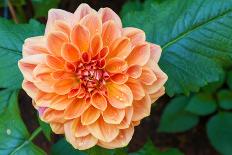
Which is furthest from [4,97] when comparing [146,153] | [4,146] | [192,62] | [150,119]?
[150,119]

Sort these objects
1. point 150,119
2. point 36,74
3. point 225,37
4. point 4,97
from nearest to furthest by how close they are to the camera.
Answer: point 36,74 < point 225,37 < point 4,97 < point 150,119

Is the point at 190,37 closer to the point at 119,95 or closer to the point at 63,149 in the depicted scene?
the point at 119,95

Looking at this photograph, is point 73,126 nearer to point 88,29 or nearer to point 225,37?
point 88,29

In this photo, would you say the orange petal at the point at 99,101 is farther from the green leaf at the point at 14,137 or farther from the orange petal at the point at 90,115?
the green leaf at the point at 14,137

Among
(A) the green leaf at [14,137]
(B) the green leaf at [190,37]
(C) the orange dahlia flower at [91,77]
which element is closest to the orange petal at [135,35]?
(C) the orange dahlia flower at [91,77]

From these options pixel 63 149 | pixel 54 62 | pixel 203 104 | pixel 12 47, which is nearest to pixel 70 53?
pixel 54 62

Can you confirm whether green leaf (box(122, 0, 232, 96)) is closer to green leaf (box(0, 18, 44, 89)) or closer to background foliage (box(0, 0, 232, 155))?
background foliage (box(0, 0, 232, 155))

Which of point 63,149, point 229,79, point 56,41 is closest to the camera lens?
point 56,41
